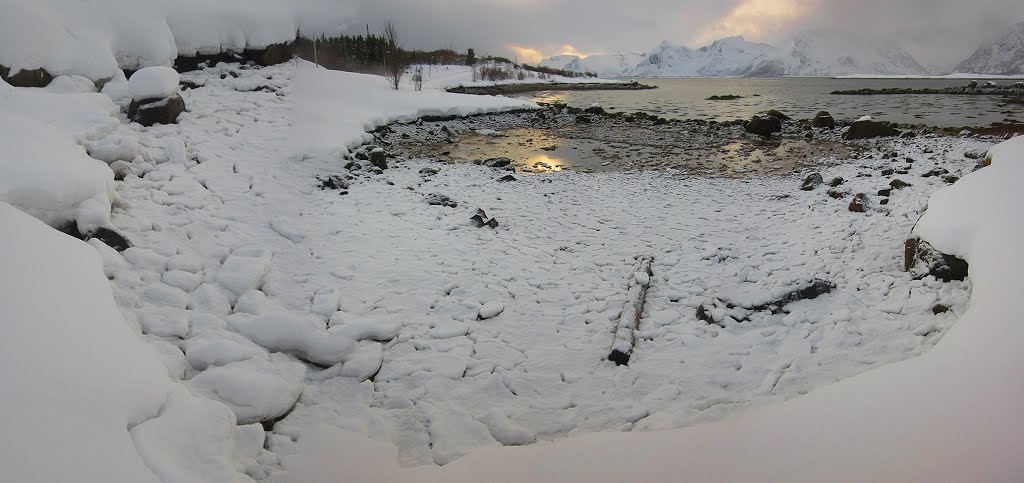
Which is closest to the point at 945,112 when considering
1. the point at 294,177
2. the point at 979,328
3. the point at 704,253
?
the point at 704,253

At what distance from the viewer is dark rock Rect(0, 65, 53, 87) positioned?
788 cm

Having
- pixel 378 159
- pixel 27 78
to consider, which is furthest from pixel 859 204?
pixel 27 78

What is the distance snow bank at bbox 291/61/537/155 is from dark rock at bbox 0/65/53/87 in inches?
176

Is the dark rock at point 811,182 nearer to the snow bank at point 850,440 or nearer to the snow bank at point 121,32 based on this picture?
the snow bank at point 850,440

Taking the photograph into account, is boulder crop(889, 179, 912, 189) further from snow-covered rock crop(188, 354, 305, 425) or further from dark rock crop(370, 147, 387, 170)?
dark rock crop(370, 147, 387, 170)

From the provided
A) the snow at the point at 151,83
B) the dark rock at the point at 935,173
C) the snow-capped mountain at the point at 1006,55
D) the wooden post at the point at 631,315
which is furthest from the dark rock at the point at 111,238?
the snow-capped mountain at the point at 1006,55

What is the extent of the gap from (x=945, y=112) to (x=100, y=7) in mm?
42570

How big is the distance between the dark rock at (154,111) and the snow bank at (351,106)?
8.32 feet

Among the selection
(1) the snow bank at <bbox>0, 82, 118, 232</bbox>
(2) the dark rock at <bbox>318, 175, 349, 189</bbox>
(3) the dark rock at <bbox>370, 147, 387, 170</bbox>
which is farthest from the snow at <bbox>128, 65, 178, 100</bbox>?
(3) the dark rock at <bbox>370, 147, 387, 170</bbox>

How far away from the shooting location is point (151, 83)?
31.2ft

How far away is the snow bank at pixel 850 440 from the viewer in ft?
8.85

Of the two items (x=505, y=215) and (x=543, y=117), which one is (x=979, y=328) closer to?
(x=505, y=215)

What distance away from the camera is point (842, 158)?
15.1m

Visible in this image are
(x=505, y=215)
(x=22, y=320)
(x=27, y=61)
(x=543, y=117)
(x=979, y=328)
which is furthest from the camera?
(x=543, y=117)
